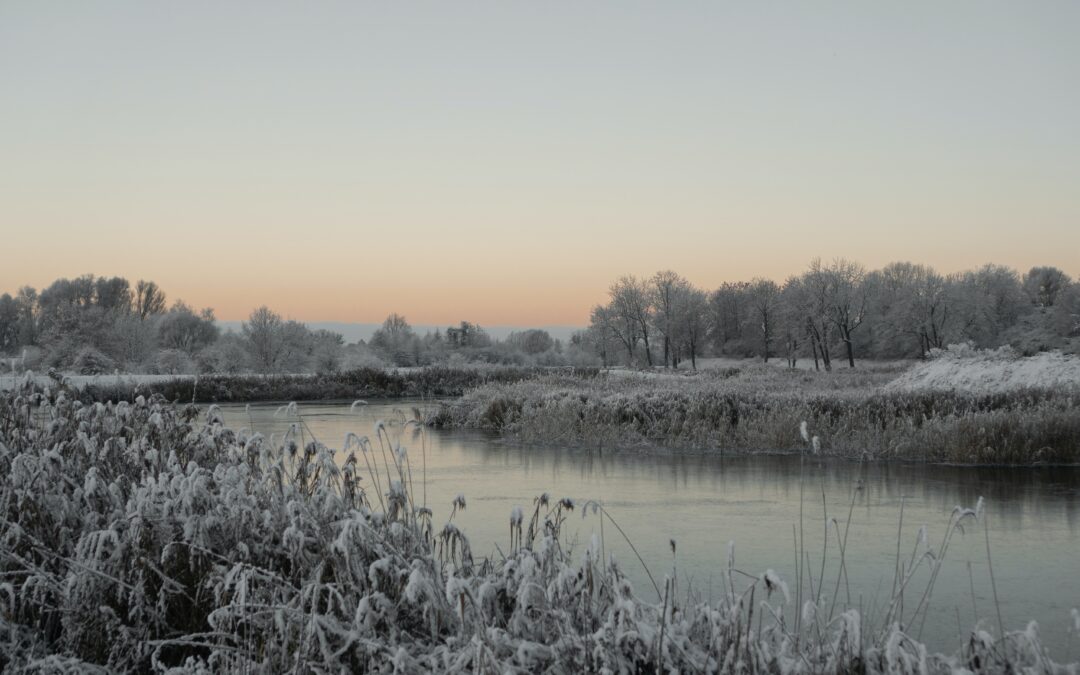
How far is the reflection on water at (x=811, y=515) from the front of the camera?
6.33 metres

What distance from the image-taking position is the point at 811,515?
9.61 m

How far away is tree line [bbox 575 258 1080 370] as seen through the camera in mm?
68562

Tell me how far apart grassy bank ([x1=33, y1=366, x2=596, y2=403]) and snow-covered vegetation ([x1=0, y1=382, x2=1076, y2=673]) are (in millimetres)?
28892

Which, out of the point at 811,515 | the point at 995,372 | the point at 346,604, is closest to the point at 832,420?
the point at 811,515

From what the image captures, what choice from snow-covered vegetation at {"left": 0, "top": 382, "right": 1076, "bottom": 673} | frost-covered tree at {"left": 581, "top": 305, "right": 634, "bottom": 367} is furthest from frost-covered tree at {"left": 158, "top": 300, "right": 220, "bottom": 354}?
snow-covered vegetation at {"left": 0, "top": 382, "right": 1076, "bottom": 673}

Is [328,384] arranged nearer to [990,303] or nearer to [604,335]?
[604,335]

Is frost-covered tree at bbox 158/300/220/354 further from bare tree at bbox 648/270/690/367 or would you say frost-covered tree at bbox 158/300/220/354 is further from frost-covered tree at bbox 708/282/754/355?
frost-covered tree at bbox 708/282/754/355

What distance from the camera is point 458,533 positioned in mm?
4535

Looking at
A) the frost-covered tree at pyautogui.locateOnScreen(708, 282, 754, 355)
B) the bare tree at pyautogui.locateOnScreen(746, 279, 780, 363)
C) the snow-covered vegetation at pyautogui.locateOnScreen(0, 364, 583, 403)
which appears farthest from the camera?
the frost-covered tree at pyautogui.locateOnScreen(708, 282, 754, 355)

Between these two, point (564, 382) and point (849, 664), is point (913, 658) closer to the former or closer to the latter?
point (849, 664)

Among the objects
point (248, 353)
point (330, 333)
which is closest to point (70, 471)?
point (248, 353)

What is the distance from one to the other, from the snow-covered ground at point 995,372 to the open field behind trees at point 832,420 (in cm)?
8

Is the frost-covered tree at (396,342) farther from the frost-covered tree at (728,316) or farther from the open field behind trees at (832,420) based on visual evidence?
the open field behind trees at (832,420)

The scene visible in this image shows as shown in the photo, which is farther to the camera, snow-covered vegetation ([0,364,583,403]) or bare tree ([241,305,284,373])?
bare tree ([241,305,284,373])
